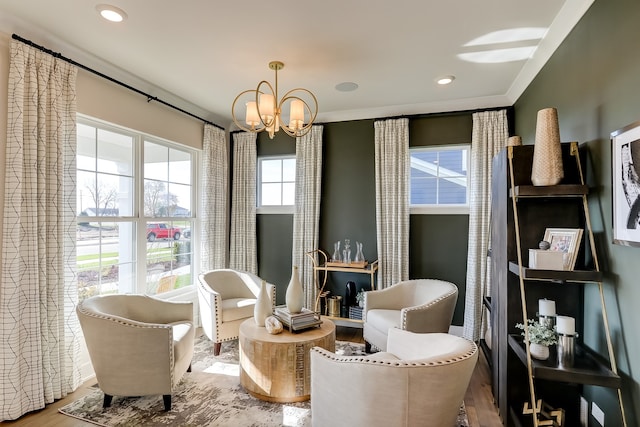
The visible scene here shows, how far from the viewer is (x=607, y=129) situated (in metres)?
1.77

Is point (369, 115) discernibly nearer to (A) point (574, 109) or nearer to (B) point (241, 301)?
(A) point (574, 109)

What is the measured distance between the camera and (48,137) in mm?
2457

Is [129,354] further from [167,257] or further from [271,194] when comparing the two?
[271,194]

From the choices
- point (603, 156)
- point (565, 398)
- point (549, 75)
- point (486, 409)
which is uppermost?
point (549, 75)

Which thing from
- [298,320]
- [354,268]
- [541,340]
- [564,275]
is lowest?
[298,320]

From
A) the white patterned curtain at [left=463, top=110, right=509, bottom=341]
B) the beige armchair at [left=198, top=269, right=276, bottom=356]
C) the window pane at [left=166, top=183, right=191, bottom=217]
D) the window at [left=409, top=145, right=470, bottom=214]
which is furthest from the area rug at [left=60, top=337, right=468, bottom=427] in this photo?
the window at [left=409, top=145, right=470, bottom=214]

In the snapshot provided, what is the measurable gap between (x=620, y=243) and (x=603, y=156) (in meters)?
0.51

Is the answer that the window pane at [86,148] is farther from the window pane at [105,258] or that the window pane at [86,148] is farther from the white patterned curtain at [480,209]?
the white patterned curtain at [480,209]

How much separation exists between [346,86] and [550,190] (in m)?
2.12

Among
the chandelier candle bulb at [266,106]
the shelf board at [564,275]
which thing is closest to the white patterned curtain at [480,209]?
the shelf board at [564,275]

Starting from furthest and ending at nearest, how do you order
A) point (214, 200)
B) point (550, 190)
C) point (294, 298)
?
1. point (214, 200)
2. point (294, 298)
3. point (550, 190)

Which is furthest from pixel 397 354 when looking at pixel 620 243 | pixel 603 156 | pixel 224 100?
pixel 224 100

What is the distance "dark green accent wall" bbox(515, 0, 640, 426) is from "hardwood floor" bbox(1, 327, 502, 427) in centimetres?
66

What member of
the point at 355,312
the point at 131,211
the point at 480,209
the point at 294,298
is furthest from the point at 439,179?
the point at 131,211
